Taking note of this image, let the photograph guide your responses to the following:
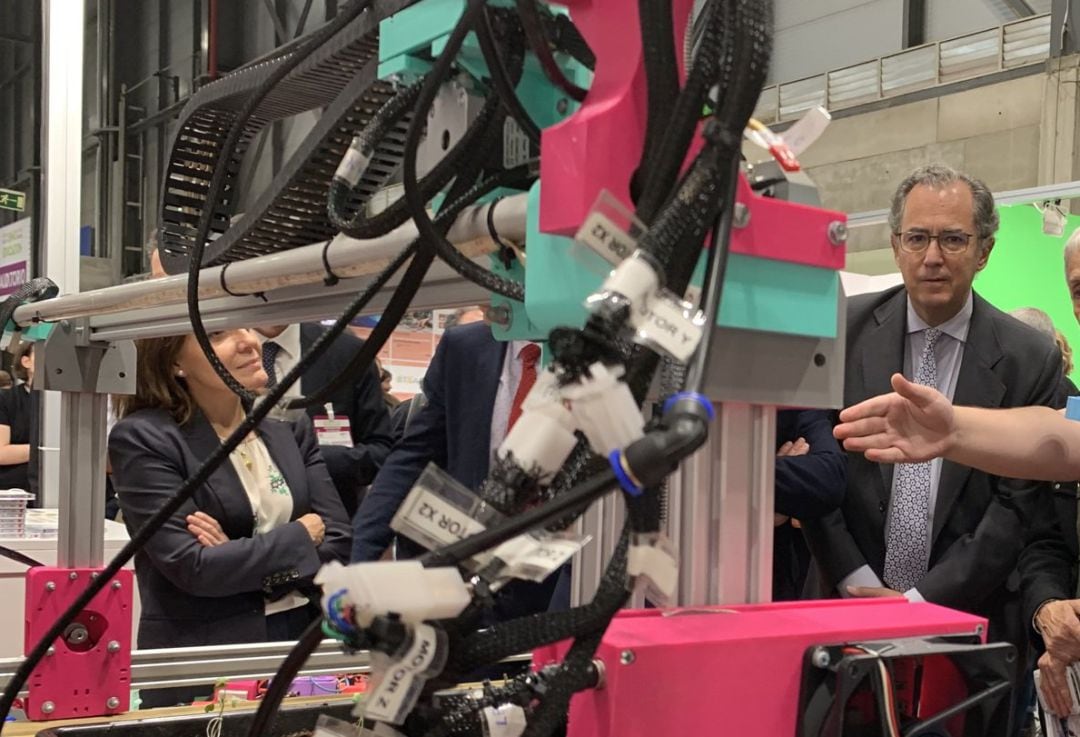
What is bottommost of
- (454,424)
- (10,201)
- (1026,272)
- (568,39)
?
(454,424)

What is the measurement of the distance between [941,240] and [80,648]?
5.24ft

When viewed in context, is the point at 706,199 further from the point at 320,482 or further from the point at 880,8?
the point at 880,8

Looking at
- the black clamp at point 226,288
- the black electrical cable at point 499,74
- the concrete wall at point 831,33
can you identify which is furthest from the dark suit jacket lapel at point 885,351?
the concrete wall at point 831,33

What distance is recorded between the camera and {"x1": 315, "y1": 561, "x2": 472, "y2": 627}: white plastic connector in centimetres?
46

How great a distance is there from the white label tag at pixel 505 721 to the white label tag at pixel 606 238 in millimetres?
224

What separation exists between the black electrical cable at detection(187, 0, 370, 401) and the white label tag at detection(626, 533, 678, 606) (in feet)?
1.45

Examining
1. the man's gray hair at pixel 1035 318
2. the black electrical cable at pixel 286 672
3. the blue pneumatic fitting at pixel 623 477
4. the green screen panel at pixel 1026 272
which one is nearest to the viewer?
the blue pneumatic fitting at pixel 623 477

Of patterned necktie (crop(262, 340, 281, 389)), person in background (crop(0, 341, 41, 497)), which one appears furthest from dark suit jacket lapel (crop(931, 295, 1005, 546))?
person in background (crop(0, 341, 41, 497))

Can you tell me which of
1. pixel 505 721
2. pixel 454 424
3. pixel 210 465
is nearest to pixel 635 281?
pixel 505 721

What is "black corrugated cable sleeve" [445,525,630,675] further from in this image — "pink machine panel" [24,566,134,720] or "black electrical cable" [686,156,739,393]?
"pink machine panel" [24,566,134,720]

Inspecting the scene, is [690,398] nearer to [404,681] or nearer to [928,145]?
[404,681]

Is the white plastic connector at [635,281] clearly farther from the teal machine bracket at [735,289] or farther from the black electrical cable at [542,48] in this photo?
the black electrical cable at [542,48]

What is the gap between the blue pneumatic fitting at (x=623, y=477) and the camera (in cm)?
44

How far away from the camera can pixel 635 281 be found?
1.53 ft
